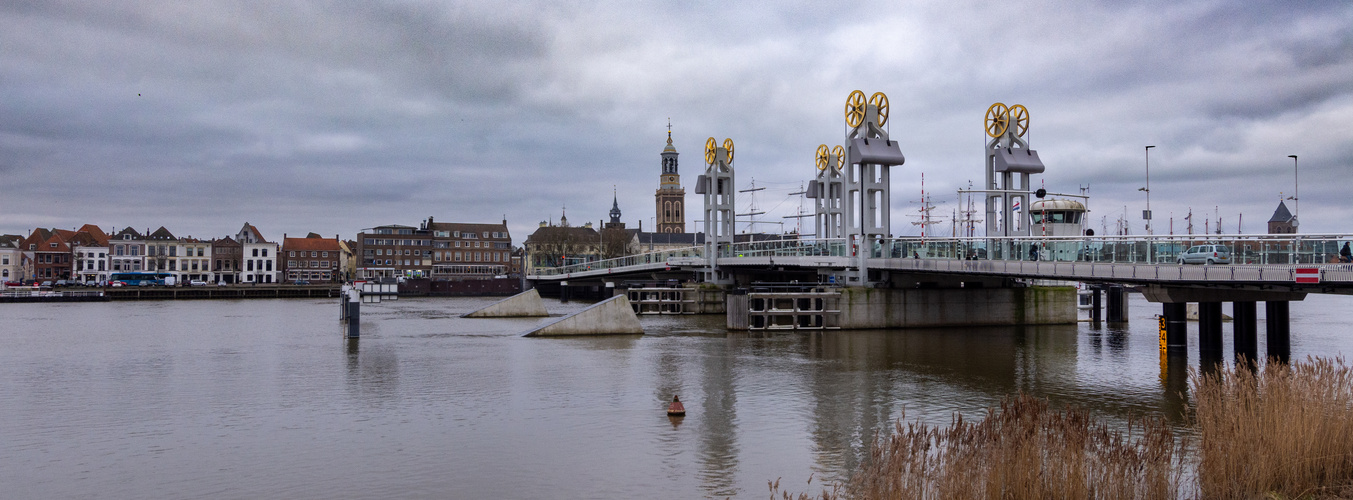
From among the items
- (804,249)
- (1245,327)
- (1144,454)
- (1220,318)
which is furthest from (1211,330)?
(1144,454)

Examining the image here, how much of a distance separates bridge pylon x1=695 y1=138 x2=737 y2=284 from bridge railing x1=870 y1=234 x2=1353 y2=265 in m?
26.8

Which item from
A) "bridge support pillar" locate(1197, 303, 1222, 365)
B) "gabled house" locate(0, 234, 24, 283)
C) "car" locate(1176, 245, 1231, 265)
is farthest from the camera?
"gabled house" locate(0, 234, 24, 283)

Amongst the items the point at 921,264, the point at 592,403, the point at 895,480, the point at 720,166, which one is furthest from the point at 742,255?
the point at 895,480

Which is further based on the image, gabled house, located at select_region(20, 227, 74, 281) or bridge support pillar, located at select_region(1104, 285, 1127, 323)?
gabled house, located at select_region(20, 227, 74, 281)

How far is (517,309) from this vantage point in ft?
240

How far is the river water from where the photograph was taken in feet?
59.7

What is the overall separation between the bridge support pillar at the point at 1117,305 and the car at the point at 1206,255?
3374 centimetres

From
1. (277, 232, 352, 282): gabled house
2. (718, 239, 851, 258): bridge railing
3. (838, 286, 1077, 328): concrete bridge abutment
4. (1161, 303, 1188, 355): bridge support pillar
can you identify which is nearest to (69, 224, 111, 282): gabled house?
(277, 232, 352, 282): gabled house

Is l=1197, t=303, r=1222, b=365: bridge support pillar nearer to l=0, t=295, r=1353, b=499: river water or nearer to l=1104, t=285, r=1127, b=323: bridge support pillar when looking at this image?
l=0, t=295, r=1353, b=499: river water

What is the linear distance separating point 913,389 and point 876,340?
18.4 m

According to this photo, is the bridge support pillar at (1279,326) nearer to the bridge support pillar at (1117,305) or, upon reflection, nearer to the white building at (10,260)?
the bridge support pillar at (1117,305)

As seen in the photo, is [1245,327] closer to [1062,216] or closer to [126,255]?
[1062,216]

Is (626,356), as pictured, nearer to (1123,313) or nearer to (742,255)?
(742,255)

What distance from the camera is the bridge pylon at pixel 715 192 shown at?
76500mm
